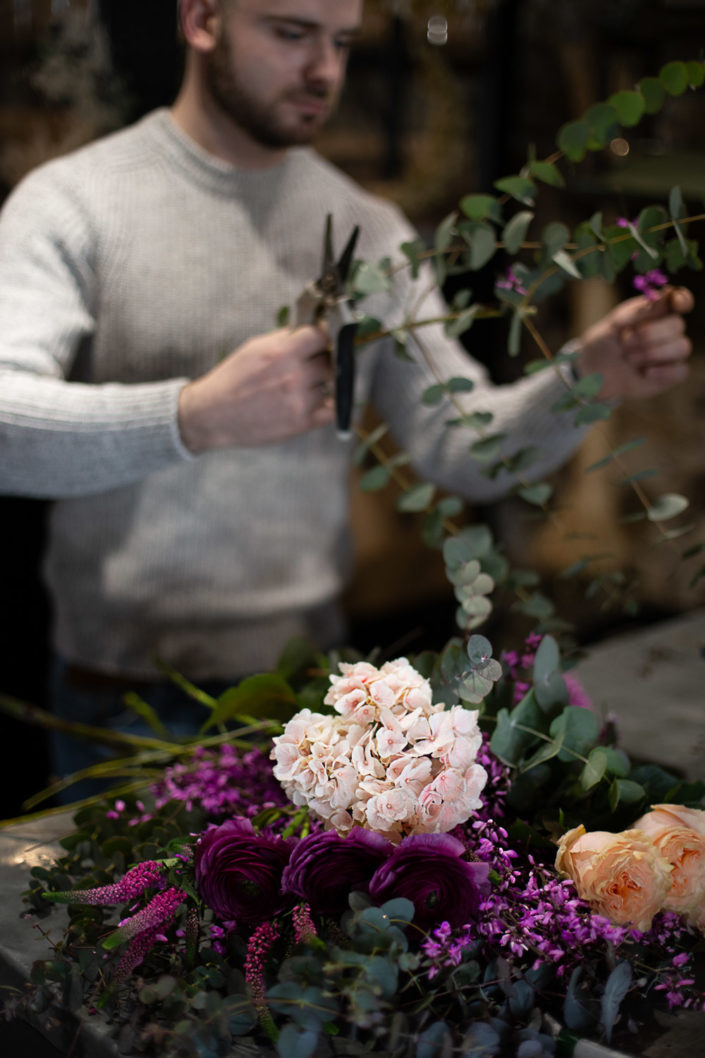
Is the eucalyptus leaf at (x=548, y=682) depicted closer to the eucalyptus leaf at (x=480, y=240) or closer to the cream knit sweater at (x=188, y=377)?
the eucalyptus leaf at (x=480, y=240)

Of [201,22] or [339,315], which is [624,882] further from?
[201,22]

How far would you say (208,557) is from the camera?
1441mm

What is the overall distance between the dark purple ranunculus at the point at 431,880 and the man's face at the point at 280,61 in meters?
0.90

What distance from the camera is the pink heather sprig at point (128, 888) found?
2.28 ft

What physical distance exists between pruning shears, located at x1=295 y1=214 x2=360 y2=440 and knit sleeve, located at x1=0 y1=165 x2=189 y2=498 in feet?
0.60

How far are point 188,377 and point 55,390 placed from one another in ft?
0.92

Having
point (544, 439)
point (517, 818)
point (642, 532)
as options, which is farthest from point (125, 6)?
point (642, 532)

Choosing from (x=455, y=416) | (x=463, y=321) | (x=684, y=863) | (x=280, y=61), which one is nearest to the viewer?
(x=684, y=863)

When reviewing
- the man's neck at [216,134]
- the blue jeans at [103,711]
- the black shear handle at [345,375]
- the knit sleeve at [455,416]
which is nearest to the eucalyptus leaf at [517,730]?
the black shear handle at [345,375]

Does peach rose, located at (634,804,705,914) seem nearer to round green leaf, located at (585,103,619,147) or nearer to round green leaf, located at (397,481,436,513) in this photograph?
A: round green leaf, located at (397,481,436,513)

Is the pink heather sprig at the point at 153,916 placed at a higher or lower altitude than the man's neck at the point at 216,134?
lower

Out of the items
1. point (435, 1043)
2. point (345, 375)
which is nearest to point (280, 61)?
point (345, 375)

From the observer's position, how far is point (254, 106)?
125 centimetres

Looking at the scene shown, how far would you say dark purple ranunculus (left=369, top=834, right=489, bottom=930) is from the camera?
25.4 inches
